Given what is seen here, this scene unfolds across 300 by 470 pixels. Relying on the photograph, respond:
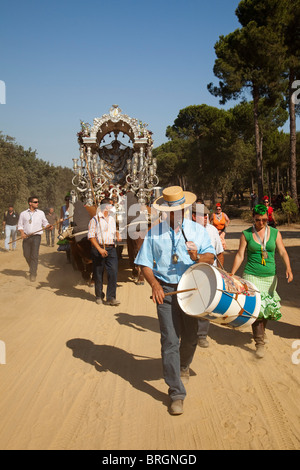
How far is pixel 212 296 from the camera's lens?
3.66 m

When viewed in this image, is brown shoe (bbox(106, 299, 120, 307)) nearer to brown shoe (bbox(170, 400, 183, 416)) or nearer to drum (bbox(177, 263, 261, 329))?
drum (bbox(177, 263, 261, 329))

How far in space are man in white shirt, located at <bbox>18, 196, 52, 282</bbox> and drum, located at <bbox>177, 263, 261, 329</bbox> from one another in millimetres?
6889

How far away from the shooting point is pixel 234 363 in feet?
16.0

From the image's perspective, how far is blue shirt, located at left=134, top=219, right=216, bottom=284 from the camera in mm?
3994

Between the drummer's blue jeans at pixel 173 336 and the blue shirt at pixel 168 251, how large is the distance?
6.0 inches

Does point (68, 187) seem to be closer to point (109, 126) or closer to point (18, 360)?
point (109, 126)

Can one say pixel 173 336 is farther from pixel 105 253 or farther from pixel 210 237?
pixel 105 253

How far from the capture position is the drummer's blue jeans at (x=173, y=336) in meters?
3.83

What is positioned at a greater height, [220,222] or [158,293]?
[220,222]

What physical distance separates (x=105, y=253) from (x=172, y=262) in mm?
3644

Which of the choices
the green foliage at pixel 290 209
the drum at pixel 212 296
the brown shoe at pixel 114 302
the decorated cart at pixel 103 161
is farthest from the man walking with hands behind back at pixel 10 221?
the green foliage at pixel 290 209

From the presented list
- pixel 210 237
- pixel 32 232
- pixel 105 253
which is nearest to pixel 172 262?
pixel 210 237

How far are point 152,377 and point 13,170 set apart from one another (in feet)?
90.5

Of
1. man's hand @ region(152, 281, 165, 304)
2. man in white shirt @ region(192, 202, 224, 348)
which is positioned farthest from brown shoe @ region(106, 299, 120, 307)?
man's hand @ region(152, 281, 165, 304)
